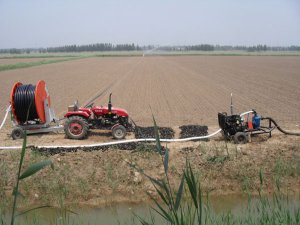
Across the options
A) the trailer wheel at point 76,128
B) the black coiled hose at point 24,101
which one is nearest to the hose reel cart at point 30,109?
the black coiled hose at point 24,101

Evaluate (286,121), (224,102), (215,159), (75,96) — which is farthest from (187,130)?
(75,96)

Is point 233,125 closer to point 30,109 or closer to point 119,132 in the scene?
point 119,132

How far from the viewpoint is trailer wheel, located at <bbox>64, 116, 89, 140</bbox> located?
1066cm

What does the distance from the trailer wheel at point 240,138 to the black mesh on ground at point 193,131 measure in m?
1.19

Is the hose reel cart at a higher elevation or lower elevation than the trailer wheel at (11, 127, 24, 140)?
higher

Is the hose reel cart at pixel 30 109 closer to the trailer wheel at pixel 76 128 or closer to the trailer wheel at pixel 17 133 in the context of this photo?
the trailer wheel at pixel 17 133

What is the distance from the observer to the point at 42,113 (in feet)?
36.0

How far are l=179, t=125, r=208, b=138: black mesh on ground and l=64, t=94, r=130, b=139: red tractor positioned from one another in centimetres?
167

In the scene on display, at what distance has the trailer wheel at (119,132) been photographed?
34.9ft

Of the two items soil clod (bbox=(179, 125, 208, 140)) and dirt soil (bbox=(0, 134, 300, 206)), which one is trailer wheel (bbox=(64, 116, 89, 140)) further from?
soil clod (bbox=(179, 125, 208, 140))

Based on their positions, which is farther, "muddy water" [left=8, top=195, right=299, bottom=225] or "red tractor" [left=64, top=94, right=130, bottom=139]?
"red tractor" [left=64, top=94, right=130, bottom=139]

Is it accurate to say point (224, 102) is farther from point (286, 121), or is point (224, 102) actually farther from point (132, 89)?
point (132, 89)

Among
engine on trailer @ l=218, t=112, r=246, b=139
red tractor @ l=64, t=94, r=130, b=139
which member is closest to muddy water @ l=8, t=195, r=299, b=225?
engine on trailer @ l=218, t=112, r=246, b=139

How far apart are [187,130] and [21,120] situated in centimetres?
491
